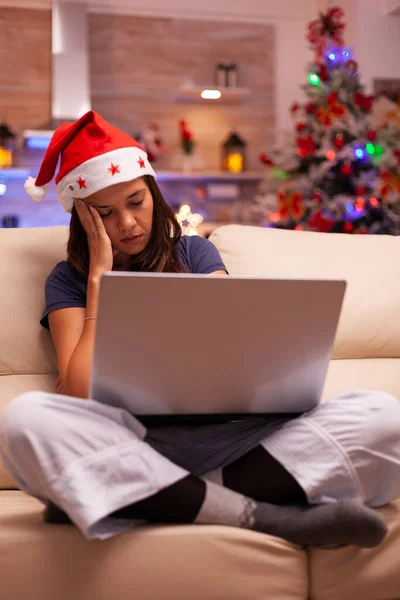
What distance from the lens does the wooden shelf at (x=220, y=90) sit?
217 inches

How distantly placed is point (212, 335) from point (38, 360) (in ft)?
2.35

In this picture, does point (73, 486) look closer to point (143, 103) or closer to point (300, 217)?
point (300, 217)

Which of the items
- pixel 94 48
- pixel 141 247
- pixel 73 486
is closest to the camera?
pixel 73 486

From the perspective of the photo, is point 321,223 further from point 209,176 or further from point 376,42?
point 376,42

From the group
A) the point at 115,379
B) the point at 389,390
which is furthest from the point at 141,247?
the point at 389,390

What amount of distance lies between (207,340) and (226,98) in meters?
4.71

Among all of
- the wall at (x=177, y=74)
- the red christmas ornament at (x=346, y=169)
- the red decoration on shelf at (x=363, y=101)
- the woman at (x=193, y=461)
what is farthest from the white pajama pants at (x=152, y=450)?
the wall at (x=177, y=74)

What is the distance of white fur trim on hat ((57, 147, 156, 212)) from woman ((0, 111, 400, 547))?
14cm

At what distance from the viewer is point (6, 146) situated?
5.30 m

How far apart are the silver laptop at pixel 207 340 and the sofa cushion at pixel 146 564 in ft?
0.73

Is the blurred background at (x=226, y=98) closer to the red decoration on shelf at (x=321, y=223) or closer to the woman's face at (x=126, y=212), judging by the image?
the red decoration on shelf at (x=321, y=223)

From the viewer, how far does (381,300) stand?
80.4 inches

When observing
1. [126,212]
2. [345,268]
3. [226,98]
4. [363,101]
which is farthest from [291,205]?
[126,212]

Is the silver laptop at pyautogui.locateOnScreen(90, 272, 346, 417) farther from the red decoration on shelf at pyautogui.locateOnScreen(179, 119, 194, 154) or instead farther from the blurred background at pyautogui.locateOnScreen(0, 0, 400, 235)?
the red decoration on shelf at pyautogui.locateOnScreen(179, 119, 194, 154)
